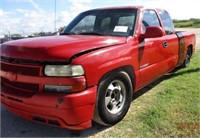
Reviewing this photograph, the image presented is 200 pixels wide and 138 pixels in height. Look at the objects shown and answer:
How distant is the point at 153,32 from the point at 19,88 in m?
2.26

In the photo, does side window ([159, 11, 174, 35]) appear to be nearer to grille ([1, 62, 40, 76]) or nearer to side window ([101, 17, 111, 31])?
side window ([101, 17, 111, 31])

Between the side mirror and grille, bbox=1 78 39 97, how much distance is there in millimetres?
2009

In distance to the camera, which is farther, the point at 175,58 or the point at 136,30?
the point at 175,58

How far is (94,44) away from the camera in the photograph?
11.7 feet

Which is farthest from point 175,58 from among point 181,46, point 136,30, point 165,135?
point 165,135

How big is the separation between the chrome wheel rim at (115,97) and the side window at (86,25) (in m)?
1.30

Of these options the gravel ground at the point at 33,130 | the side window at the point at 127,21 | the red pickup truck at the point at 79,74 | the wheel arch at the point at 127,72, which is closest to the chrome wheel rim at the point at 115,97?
the red pickup truck at the point at 79,74

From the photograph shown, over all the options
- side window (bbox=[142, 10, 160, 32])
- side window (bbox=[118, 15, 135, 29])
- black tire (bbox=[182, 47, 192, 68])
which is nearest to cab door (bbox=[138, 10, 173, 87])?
side window (bbox=[142, 10, 160, 32])

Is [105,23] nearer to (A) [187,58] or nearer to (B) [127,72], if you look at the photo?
(B) [127,72]

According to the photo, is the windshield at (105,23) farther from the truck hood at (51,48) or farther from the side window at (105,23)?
the truck hood at (51,48)

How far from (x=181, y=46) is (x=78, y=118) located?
158 inches

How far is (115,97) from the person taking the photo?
3.92 metres

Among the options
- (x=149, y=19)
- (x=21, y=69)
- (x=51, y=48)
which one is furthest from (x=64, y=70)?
(x=149, y=19)

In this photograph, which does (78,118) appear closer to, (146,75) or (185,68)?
(146,75)
